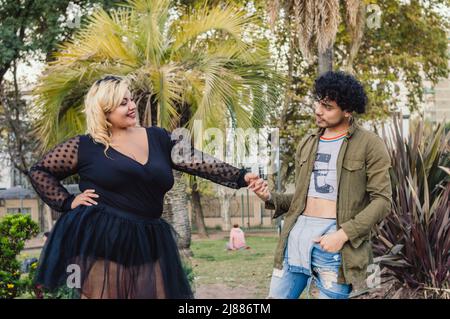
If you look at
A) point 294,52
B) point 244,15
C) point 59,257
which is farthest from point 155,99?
point 294,52

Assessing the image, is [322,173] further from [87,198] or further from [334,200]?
[87,198]

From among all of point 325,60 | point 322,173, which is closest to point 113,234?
point 322,173

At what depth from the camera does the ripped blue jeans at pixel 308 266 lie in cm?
356

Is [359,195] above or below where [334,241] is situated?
above

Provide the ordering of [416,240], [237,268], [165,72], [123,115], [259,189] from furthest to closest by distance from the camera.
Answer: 1. [237,268]
2. [165,72]
3. [416,240]
4. [259,189]
5. [123,115]

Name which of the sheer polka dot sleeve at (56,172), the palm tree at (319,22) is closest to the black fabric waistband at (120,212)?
the sheer polka dot sleeve at (56,172)

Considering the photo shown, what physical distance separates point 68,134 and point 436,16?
601 inches

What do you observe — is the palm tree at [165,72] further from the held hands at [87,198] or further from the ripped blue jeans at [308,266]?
the held hands at [87,198]

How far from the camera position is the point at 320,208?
3.61 m

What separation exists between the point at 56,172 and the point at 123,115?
48 centimetres

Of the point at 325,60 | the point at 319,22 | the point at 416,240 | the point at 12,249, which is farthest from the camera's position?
the point at 325,60

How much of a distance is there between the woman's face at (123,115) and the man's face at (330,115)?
3.18 feet

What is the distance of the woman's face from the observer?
3512 millimetres
